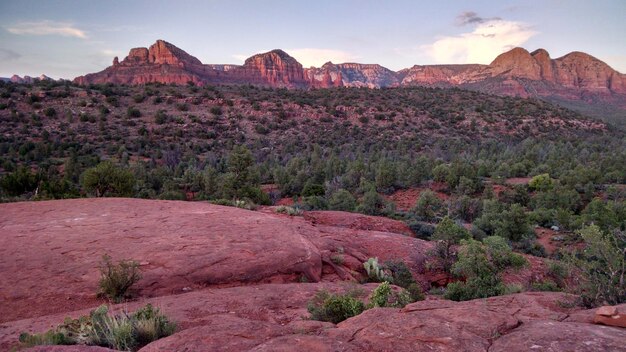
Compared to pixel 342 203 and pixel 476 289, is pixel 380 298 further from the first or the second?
pixel 342 203

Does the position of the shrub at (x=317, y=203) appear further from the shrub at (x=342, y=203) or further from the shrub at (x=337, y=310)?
the shrub at (x=337, y=310)

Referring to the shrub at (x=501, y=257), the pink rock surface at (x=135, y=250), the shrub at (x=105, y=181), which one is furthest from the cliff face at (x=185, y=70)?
the shrub at (x=501, y=257)

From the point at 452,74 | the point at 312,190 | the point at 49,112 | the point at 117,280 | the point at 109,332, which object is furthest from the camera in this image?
the point at 452,74

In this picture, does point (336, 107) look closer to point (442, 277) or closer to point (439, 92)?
point (439, 92)

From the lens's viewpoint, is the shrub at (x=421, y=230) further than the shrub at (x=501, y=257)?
Yes

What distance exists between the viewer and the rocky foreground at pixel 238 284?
3.68 metres

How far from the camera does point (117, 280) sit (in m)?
5.92

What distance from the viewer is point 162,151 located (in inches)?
1297

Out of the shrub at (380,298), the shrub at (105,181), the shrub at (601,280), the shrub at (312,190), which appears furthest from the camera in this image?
the shrub at (312,190)

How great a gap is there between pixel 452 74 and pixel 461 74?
6.87 meters

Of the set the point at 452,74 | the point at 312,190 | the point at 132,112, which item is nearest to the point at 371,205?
the point at 312,190

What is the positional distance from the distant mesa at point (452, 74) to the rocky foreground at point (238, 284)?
91177 millimetres

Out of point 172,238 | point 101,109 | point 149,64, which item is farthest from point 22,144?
point 149,64

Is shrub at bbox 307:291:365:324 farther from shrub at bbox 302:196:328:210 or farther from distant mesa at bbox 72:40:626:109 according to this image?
distant mesa at bbox 72:40:626:109
